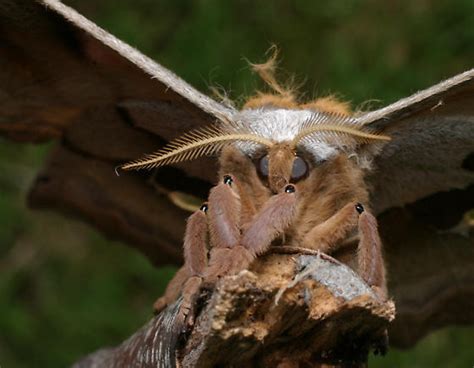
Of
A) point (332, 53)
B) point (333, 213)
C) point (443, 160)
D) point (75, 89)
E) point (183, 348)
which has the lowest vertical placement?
point (183, 348)

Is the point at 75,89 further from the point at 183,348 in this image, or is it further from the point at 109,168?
the point at 183,348

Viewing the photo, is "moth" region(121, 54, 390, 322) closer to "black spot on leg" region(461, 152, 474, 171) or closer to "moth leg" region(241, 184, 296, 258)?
"moth leg" region(241, 184, 296, 258)

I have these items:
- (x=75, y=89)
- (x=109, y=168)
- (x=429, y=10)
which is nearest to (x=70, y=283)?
(x=109, y=168)

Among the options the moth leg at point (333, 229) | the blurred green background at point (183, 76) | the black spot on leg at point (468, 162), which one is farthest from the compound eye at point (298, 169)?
the blurred green background at point (183, 76)

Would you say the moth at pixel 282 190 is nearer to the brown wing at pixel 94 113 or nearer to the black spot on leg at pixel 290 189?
the black spot on leg at pixel 290 189

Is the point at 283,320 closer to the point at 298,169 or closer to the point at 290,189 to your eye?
the point at 290,189
